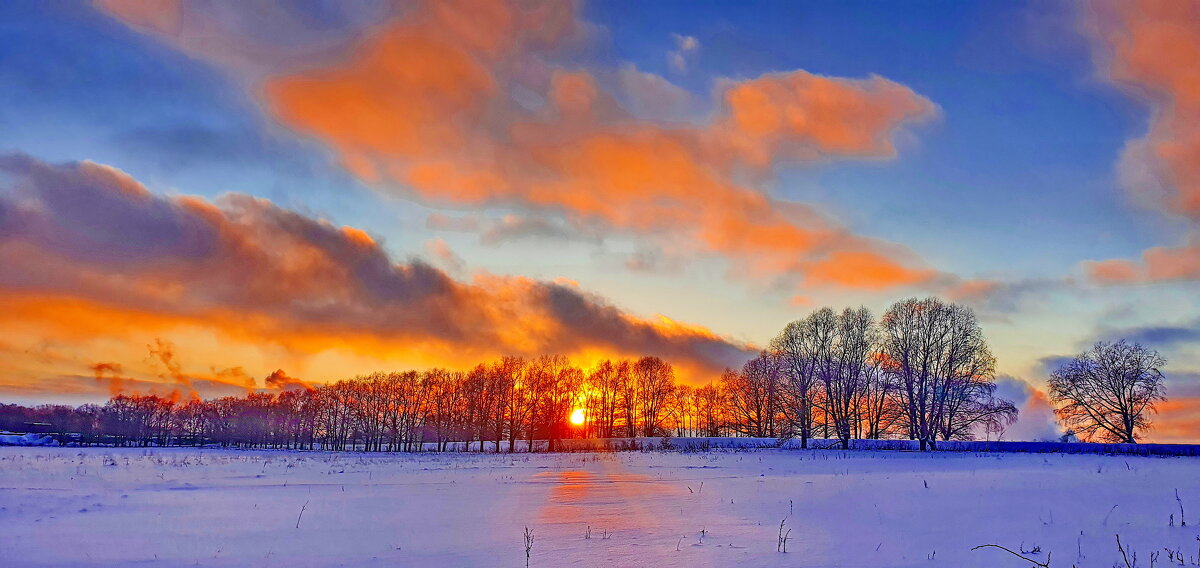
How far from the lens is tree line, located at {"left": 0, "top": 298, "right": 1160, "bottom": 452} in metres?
60.0

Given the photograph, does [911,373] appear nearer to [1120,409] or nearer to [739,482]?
[1120,409]

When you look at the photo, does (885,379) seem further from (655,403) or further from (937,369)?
(655,403)

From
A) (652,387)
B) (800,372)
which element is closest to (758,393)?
(800,372)

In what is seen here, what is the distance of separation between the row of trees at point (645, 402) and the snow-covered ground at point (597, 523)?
40346mm

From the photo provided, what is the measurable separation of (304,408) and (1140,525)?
144m

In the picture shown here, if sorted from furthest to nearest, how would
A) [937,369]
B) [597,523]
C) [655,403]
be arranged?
[655,403], [937,369], [597,523]

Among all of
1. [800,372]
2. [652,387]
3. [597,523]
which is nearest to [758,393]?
[800,372]

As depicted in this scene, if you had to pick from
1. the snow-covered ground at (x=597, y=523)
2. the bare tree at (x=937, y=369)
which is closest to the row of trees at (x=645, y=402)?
the bare tree at (x=937, y=369)

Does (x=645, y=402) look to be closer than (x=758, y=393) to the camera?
No

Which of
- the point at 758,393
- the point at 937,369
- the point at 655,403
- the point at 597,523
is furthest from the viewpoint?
the point at 655,403

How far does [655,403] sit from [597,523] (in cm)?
8963

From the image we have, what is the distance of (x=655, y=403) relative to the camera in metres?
102

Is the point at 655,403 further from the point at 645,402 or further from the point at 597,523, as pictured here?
the point at 597,523

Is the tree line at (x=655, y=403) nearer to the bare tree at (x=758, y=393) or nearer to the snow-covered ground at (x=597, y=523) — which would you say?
the bare tree at (x=758, y=393)
